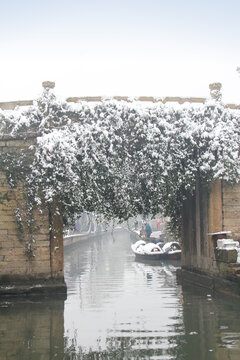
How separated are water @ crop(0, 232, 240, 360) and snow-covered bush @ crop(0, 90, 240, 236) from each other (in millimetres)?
2817

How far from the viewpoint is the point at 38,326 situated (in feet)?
32.4

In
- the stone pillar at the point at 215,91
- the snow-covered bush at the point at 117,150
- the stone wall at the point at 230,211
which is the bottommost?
the stone wall at the point at 230,211

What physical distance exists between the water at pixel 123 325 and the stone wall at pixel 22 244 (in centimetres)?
72

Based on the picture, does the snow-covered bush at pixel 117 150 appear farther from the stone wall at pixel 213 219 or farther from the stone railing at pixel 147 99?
the stone wall at pixel 213 219

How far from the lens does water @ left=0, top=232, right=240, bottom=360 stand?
7.63m

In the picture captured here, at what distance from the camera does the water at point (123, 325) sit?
25.0 feet

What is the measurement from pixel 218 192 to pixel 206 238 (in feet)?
5.44

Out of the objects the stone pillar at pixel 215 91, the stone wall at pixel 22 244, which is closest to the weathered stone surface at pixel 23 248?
the stone wall at pixel 22 244

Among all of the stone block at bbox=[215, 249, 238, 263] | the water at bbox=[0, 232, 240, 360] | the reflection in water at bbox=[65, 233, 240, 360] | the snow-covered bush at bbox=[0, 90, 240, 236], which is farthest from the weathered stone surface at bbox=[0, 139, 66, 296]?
the stone block at bbox=[215, 249, 238, 263]

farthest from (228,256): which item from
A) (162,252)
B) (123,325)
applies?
(162,252)

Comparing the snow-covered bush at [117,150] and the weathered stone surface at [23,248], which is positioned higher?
the snow-covered bush at [117,150]

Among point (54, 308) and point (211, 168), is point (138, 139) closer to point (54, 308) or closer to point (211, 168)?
point (211, 168)

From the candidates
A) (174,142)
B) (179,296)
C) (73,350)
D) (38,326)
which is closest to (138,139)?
(174,142)

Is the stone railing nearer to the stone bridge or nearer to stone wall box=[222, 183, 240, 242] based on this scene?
the stone bridge
